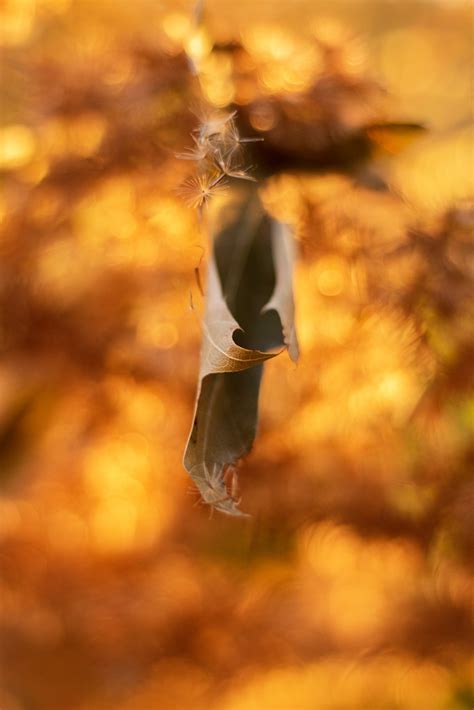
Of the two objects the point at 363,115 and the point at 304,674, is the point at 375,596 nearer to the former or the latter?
the point at 304,674

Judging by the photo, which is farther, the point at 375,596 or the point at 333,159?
the point at 375,596

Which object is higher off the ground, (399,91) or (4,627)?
(399,91)

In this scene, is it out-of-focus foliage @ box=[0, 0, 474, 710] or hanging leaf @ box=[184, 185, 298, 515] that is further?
out-of-focus foliage @ box=[0, 0, 474, 710]

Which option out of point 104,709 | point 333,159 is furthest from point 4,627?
point 333,159

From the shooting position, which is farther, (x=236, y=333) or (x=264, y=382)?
(x=264, y=382)

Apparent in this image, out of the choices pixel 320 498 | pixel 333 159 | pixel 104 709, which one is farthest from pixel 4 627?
pixel 333 159
